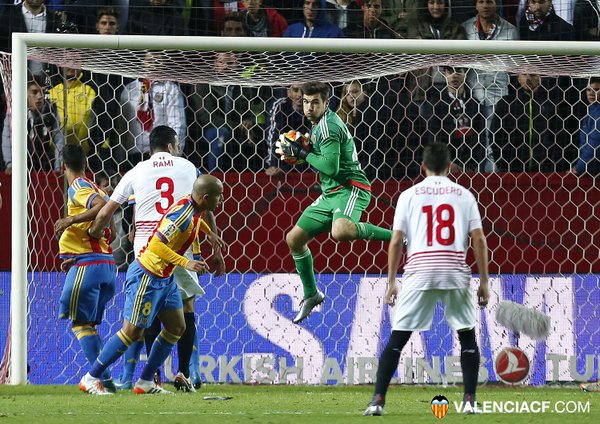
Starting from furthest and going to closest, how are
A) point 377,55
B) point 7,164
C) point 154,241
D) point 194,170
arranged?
point 7,164 → point 377,55 → point 194,170 → point 154,241

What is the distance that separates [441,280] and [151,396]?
2.21 meters

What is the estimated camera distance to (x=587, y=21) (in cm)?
1035

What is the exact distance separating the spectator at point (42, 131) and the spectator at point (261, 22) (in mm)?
2285

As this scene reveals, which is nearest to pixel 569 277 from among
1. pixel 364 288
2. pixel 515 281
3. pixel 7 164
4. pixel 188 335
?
pixel 515 281

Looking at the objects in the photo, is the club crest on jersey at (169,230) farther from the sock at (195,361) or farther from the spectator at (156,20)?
the spectator at (156,20)

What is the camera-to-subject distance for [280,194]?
30.1ft

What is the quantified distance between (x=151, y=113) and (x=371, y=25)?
2232 mm

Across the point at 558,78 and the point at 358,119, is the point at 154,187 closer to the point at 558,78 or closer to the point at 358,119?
the point at 358,119

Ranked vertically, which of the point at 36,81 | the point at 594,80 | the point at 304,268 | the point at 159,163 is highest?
the point at 594,80

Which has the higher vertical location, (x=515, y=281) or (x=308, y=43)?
(x=308, y=43)

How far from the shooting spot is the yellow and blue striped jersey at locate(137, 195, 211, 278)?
713cm

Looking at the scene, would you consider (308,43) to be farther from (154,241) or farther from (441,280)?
(441,280)

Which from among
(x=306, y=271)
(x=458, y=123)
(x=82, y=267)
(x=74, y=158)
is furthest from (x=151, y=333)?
(x=458, y=123)

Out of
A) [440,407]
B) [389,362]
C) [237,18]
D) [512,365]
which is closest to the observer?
[389,362]
